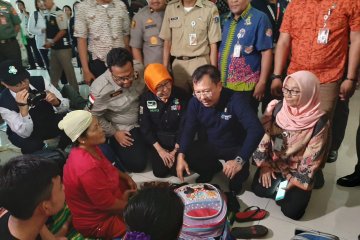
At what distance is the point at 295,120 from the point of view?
6.27 feet

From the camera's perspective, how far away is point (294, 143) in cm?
196

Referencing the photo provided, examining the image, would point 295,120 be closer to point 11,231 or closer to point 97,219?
point 97,219

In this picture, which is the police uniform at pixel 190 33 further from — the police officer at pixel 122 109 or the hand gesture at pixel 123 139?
the hand gesture at pixel 123 139

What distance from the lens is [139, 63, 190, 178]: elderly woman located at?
8.09ft

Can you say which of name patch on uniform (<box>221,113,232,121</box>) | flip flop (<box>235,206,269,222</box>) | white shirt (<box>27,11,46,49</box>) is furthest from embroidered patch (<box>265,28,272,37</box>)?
white shirt (<box>27,11,46,49</box>)

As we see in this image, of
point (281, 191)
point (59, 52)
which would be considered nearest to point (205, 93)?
point (281, 191)

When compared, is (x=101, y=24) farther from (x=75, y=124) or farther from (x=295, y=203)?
(x=295, y=203)

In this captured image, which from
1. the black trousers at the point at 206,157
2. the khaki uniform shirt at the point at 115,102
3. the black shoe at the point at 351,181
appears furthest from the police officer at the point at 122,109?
the black shoe at the point at 351,181

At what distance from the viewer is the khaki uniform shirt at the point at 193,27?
2531mm

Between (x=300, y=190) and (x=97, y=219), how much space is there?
1256mm

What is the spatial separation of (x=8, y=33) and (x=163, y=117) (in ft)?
8.39

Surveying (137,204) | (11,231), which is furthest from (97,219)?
(137,204)

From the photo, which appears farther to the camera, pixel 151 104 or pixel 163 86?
pixel 151 104

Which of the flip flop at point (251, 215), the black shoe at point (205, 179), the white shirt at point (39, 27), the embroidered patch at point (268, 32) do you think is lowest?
the black shoe at point (205, 179)
